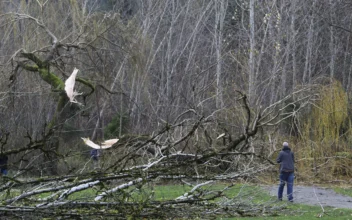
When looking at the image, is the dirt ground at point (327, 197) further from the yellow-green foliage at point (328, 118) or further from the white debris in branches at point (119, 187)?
the white debris in branches at point (119, 187)

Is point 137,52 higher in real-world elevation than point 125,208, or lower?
higher

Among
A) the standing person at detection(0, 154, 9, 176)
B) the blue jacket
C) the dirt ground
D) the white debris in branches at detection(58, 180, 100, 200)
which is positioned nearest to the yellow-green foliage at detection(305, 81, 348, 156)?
the dirt ground

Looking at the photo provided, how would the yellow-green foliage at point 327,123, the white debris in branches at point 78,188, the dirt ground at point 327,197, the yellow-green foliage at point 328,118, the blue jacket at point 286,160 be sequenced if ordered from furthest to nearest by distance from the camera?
the yellow-green foliage at point 328,118, the yellow-green foliage at point 327,123, the dirt ground at point 327,197, the blue jacket at point 286,160, the white debris in branches at point 78,188

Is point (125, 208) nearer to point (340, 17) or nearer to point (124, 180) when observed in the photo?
point (124, 180)

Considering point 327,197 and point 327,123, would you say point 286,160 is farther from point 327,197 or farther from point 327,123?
point 327,123

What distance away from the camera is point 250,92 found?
83.2ft

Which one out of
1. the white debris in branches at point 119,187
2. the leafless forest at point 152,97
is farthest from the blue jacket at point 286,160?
the white debris in branches at point 119,187

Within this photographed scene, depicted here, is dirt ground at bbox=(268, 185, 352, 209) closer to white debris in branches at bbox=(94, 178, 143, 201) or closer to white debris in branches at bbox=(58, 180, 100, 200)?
white debris in branches at bbox=(94, 178, 143, 201)

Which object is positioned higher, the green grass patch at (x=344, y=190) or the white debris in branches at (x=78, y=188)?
the white debris in branches at (x=78, y=188)

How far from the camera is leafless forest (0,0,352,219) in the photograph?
4801mm

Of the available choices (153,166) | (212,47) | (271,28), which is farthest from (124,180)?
(212,47)

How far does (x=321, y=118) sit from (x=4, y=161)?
20.7 metres

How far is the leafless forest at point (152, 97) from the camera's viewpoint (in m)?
4.80

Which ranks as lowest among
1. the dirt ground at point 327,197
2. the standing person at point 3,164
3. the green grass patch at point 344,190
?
the green grass patch at point 344,190
